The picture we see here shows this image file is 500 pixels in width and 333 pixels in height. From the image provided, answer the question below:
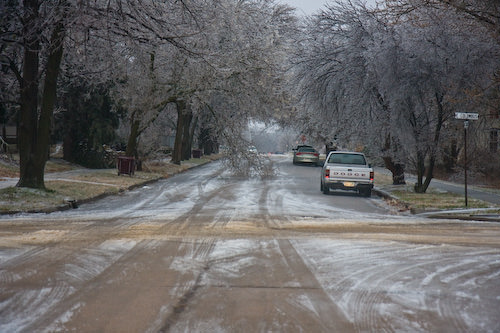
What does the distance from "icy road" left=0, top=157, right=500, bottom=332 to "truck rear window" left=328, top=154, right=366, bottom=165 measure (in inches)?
395

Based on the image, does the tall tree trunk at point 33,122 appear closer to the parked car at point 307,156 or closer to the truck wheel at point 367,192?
the truck wheel at point 367,192

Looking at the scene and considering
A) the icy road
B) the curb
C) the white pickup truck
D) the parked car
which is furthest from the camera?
the parked car

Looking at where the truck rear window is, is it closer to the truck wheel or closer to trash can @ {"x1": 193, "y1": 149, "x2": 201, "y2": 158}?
the truck wheel

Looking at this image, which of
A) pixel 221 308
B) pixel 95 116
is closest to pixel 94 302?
pixel 221 308

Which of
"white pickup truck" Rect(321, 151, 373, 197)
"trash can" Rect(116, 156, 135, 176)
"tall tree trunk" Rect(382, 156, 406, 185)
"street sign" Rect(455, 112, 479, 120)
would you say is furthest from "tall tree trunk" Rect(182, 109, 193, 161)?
"street sign" Rect(455, 112, 479, 120)

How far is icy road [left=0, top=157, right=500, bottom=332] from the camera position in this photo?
18.6ft

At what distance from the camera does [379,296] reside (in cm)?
662

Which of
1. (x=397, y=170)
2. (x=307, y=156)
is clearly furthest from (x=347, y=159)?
(x=307, y=156)

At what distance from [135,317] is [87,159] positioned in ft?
104

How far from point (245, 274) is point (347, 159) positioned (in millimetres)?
17049

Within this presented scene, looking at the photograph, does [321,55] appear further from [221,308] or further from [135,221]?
[221,308]

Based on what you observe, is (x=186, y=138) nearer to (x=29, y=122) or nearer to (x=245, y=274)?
(x=29, y=122)

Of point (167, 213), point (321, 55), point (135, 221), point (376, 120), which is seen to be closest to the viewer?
point (135, 221)

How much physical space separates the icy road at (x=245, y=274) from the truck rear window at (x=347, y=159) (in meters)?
10.0
